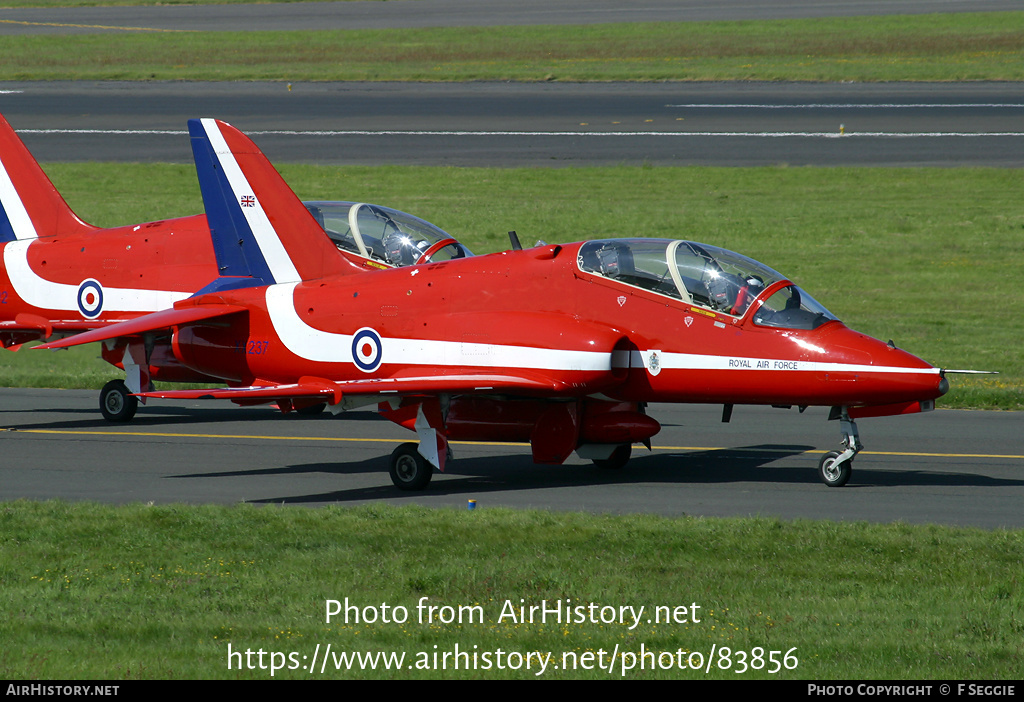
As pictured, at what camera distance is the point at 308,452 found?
17.0 meters

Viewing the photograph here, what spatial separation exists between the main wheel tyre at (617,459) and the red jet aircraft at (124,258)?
4.15m

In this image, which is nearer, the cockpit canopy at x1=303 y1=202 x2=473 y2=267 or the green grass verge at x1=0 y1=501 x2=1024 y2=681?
the green grass verge at x1=0 y1=501 x2=1024 y2=681

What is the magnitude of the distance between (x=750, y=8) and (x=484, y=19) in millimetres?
13777

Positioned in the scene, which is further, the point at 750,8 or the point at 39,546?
the point at 750,8

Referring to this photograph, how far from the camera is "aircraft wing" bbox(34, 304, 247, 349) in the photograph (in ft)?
54.3

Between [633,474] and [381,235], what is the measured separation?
5466 millimetres

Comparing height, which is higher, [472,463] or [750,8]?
[750,8]

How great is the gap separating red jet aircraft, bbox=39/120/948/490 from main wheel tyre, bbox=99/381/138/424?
9.60ft

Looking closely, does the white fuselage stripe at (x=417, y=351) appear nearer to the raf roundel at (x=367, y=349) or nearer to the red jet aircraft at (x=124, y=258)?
the raf roundel at (x=367, y=349)

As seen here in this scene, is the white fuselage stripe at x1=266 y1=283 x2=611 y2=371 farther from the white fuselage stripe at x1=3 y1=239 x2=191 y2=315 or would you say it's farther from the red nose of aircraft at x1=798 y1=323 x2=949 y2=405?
the white fuselage stripe at x1=3 y1=239 x2=191 y2=315

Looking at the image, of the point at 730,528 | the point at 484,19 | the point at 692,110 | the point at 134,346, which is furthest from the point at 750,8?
the point at 730,528

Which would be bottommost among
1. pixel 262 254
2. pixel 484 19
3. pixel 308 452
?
pixel 308 452

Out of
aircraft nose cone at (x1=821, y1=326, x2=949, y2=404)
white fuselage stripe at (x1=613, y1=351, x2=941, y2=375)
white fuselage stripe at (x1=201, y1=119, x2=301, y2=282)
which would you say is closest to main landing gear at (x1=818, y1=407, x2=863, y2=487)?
aircraft nose cone at (x1=821, y1=326, x2=949, y2=404)
